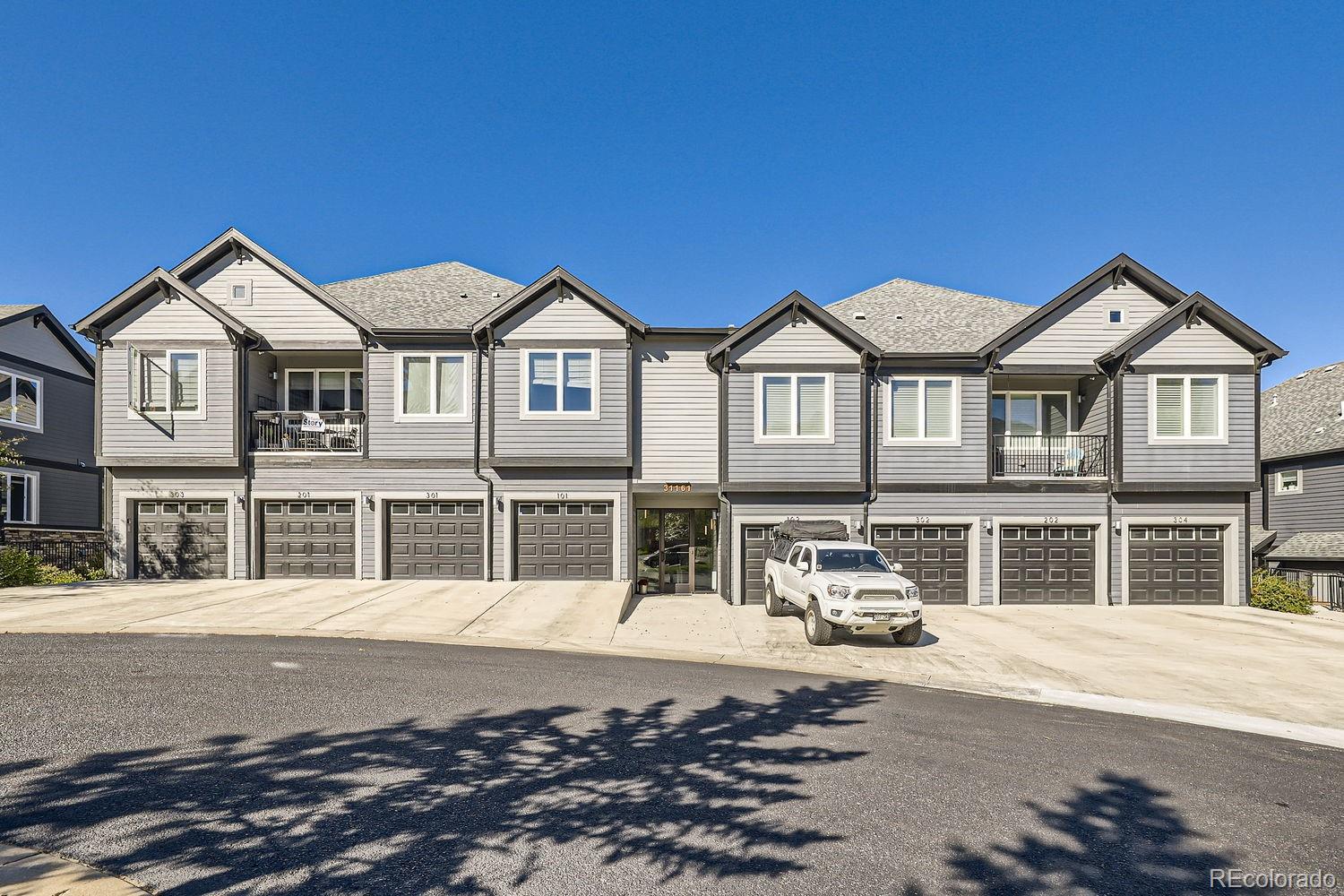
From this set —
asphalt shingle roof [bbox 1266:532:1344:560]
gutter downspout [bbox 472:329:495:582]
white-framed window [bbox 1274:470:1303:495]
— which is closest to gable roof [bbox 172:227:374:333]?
gutter downspout [bbox 472:329:495:582]

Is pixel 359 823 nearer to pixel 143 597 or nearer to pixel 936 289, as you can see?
pixel 143 597

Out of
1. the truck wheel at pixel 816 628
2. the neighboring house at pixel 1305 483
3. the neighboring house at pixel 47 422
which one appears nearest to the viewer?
the truck wheel at pixel 816 628

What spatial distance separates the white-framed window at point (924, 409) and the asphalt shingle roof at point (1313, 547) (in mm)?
14079

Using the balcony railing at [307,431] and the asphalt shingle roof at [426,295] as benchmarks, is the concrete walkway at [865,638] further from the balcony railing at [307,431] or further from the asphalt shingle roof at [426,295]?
the asphalt shingle roof at [426,295]

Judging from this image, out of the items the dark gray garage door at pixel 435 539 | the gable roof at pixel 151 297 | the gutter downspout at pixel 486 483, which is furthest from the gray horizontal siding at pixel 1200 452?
the gable roof at pixel 151 297

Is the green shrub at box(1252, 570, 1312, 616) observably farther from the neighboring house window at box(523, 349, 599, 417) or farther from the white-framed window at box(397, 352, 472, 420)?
the white-framed window at box(397, 352, 472, 420)

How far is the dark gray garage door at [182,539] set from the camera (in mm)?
17156

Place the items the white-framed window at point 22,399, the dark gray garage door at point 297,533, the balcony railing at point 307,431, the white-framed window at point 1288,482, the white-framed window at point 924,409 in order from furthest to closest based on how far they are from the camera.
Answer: the white-framed window at point 1288,482 → the white-framed window at point 22,399 → the balcony railing at point 307,431 → the dark gray garage door at point 297,533 → the white-framed window at point 924,409

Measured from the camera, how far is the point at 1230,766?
634cm

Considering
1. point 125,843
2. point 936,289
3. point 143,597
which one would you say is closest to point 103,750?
point 125,843

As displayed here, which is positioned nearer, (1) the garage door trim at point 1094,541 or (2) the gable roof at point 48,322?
(1) the garage door trim at point 1094,541

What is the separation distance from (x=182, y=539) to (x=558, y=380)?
11014 mm

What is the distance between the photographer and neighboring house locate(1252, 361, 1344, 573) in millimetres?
21312

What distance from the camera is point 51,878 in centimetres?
390
